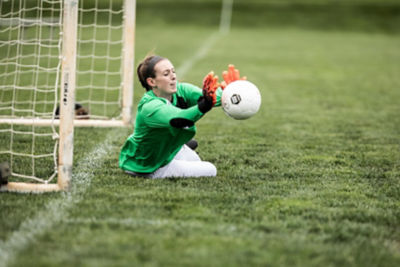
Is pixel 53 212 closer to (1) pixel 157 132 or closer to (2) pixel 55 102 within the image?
(1) pixel 157 132

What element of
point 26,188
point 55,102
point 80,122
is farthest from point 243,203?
point 80,122

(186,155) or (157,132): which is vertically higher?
(157,132)

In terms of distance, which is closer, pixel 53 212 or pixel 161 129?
pixel 53 212

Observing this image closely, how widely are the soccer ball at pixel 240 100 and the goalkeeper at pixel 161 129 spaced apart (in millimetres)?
106

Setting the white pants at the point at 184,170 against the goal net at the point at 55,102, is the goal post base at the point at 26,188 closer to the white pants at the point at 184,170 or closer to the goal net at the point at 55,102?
the goal net at the point at 55,102

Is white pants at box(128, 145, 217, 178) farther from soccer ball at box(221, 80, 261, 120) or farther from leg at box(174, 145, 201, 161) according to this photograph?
soccer ball at box(221, 80, 261, 120)

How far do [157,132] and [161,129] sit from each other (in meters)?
0.05

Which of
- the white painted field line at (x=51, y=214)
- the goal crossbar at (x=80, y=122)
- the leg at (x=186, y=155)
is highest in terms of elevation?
the goal crossbar at (x=80, y=122)

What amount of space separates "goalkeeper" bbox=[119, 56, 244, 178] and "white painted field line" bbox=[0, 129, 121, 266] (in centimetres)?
44

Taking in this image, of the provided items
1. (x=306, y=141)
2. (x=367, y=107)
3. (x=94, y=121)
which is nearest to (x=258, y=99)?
(x=306, y=141)

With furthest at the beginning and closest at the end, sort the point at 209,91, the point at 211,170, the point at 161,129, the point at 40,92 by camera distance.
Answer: the point at 40,92 → the point at 211,170 → the point at 161,129 → the point at 209,91

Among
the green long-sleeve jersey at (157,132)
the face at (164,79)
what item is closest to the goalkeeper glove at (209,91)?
the green long-sleeve jersey at (157,132)

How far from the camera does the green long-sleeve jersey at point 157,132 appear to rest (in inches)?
178

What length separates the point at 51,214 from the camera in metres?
3.95
